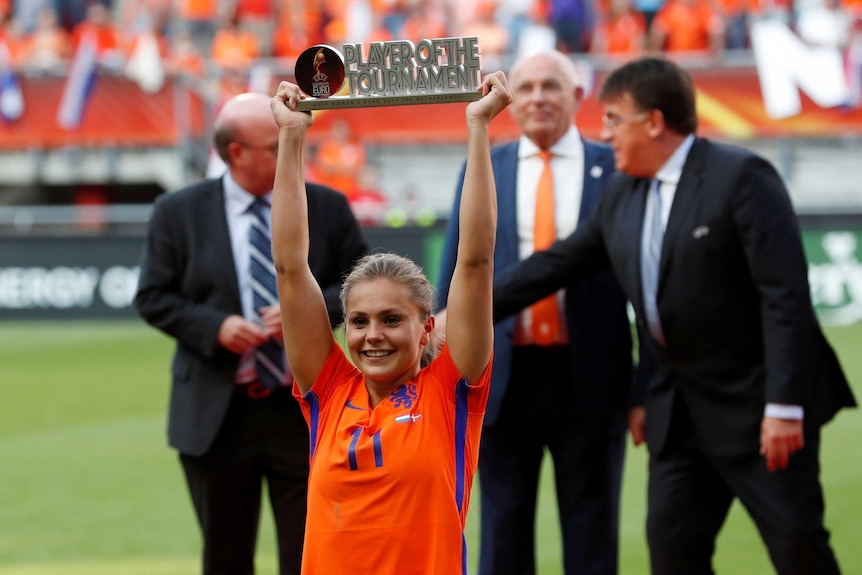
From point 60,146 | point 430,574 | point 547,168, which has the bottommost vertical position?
point 430,574

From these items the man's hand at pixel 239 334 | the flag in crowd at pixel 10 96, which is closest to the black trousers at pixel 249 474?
the man's hand at pixel 239 334

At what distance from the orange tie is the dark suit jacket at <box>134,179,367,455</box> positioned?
0.75 m

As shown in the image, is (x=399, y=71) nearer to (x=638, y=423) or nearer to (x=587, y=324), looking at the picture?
(x=587, y=324)

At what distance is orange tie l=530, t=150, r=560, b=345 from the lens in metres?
5.43

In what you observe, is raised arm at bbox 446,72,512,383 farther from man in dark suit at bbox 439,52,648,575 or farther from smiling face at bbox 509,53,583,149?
smiling face at bbox 509,53,583,149

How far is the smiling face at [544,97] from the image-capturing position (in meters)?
5.46

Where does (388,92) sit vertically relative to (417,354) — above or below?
above

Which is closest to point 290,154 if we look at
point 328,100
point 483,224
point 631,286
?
point 328,100

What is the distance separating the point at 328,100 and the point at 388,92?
0.17 meters

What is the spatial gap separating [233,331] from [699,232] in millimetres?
1775

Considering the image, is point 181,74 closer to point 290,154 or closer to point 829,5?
point 829,5

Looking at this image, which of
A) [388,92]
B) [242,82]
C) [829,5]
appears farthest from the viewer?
[242,82]

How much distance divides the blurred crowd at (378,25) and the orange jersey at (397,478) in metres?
15.2

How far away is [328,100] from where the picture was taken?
3412mm
